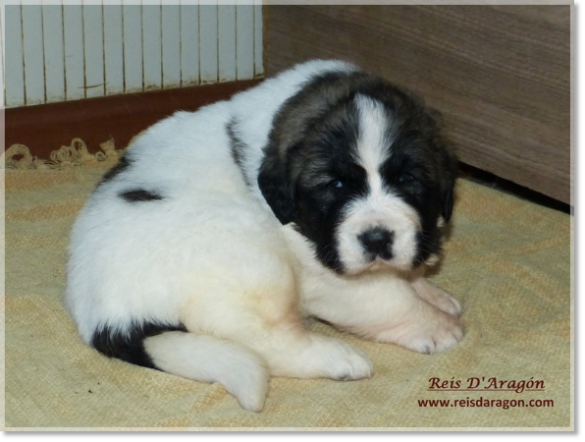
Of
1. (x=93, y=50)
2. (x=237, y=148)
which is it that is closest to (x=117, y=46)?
(x=93, y=50)

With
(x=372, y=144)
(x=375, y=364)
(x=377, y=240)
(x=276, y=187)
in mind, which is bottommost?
(x=375, y=364)

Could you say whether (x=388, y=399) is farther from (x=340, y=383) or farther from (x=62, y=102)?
(x=62, y=102)

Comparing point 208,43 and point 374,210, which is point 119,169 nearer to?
point 374,210

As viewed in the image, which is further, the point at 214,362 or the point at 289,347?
the point at 289,347

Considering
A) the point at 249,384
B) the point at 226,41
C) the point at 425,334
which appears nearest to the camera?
the point at 249,384

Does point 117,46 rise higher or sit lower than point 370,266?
higher

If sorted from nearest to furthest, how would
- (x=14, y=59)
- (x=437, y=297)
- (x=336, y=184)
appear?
(x=336, y=184) < (x=437, y=297) < (x=14, y=59)

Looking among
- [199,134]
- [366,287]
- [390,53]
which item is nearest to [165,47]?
[390,53]
